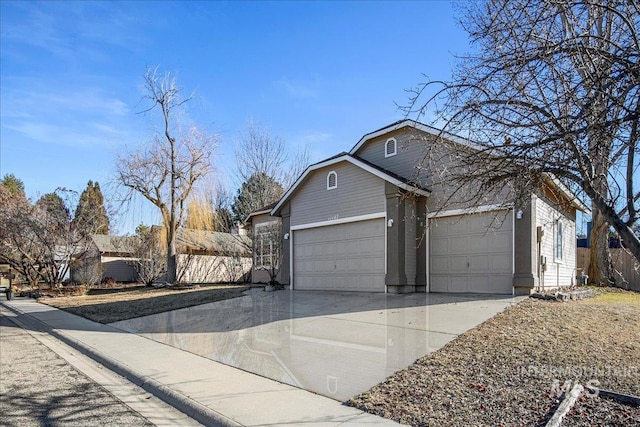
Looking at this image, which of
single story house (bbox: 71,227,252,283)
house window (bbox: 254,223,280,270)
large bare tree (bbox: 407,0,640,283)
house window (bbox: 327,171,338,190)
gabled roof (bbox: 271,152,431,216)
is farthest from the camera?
single story house (bbox: 71,227,252,283)

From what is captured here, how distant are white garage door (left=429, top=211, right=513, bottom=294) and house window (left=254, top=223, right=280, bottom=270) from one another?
8.36 m

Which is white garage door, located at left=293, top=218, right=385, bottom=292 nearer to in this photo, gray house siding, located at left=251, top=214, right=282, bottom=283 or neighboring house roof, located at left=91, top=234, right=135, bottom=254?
gray house siding, located at left=251, top=214, right=282, bottom=283

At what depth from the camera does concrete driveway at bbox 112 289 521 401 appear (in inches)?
272

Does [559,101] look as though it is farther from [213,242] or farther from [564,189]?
[213,242]

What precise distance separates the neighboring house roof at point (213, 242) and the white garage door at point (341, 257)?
13.5m

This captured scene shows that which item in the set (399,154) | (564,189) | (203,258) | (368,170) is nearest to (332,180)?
(368,170)

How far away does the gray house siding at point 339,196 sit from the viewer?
1507 cm

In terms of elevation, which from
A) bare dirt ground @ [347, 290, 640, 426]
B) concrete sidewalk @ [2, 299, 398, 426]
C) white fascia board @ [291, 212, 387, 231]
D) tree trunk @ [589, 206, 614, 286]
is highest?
white fascia board @ [291, 212, 387, 231]

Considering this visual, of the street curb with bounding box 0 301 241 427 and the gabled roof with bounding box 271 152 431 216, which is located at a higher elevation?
the gabled roof with bounding box 271 152 431 216

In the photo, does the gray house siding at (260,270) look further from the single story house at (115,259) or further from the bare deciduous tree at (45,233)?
the single story house at (115,259)

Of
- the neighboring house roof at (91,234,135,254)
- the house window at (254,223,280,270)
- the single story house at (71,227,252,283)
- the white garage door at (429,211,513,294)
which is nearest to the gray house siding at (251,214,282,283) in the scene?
the house window at (254,223,280,270)

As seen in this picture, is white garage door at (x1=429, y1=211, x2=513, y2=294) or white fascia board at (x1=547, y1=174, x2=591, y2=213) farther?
white garage door at (x1=429, y1=211, x2=513, y2=294)

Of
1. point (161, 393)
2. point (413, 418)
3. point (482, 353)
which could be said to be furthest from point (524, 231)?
point (161, 393)

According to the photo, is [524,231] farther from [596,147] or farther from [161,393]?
[161,393]
